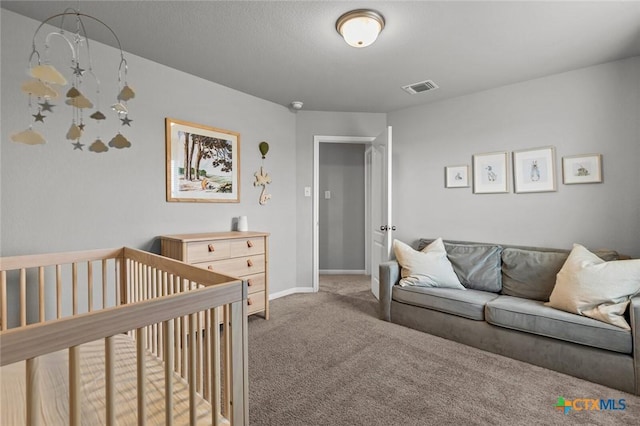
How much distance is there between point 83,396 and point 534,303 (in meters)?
2.83

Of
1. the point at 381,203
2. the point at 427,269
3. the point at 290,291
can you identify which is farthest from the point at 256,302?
the point at 381,203

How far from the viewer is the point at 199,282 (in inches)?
50.8

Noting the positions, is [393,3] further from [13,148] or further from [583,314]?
[13,148]

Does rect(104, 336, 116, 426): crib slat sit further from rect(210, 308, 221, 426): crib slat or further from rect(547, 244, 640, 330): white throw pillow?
rect(547, 244, 640, 330): white throw pillow

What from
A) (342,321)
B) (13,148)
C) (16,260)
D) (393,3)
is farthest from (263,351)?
(393,3)

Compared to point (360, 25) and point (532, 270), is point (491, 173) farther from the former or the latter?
point (360, 25)

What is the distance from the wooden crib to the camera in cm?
74

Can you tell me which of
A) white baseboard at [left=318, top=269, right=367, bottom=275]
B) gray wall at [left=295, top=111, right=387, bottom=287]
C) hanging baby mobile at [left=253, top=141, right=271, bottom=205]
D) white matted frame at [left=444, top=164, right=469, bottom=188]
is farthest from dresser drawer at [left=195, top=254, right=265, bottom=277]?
white baseboard at [left=318, top=269, right=367, bottom=275]

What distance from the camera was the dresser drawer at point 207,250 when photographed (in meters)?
2.46

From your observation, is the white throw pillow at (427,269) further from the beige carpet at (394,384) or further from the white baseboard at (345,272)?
the white baseboard at (345,272)

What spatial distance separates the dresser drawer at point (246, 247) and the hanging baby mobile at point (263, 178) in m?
0.70

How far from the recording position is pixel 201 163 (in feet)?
9.72

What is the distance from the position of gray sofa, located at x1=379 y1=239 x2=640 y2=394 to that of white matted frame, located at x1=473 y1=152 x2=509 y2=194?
0.59m

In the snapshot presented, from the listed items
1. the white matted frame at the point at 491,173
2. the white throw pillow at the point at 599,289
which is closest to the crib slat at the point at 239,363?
the white throw pillow at the point at 599,289
